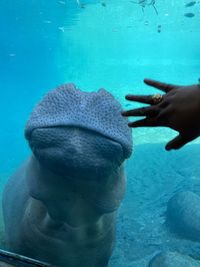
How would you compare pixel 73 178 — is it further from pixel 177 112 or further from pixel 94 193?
pixel 177 112

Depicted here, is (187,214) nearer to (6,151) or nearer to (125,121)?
(125,121)

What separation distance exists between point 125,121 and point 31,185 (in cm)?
85

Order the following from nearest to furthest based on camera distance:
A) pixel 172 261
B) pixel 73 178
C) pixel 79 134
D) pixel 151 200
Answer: pixel 79 134 → pixel 73 178 → pixel 172 261 → pixel 151 200

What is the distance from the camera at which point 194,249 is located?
4590 millimetres

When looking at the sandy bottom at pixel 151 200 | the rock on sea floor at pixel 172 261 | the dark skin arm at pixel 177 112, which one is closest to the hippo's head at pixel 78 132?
the dark skin arm at pixel 177 112

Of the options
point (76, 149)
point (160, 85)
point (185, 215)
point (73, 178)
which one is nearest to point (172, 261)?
point (185, 215)

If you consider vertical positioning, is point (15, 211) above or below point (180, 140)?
below

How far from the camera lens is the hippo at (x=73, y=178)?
85.0 inches

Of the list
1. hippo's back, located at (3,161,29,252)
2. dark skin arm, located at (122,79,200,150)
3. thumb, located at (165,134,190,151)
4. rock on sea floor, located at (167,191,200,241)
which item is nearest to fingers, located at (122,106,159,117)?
dark skin arm, located at (122,79,200,150)

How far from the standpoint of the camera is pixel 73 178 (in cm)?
238

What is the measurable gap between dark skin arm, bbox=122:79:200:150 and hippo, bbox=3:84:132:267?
22.4 inches

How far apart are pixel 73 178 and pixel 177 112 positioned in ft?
3.36

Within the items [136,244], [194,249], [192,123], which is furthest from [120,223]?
[192,123]

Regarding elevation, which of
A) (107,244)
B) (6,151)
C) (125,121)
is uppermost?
(125,121)
